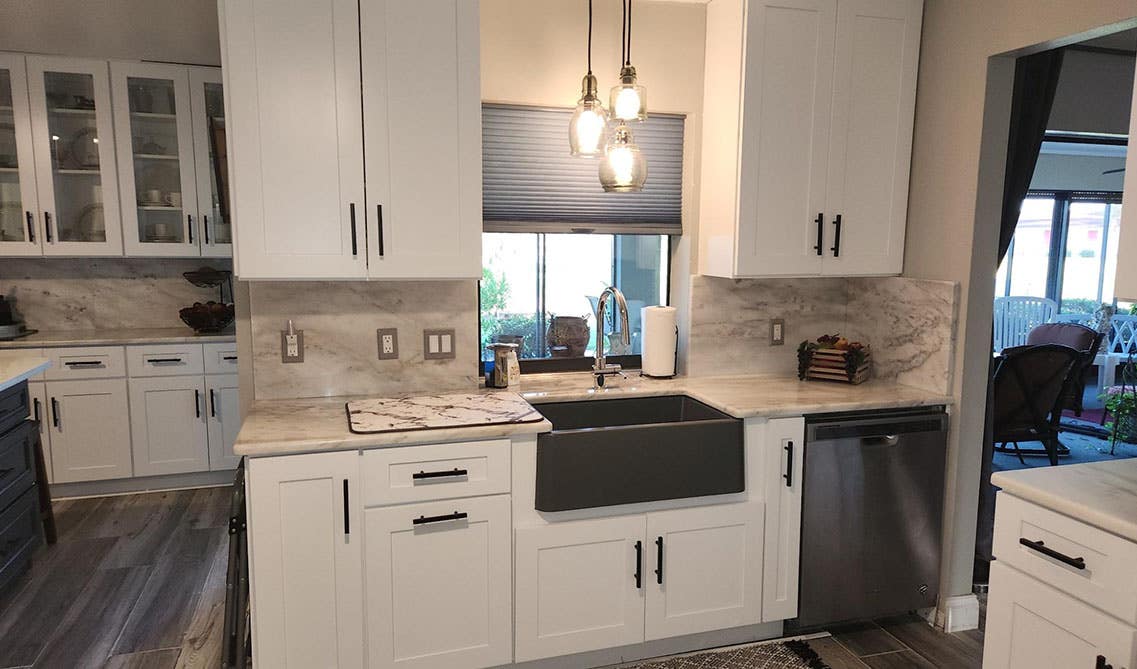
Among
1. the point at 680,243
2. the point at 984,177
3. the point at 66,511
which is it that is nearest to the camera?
the point at 984,177

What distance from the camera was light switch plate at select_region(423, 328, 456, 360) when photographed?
9.02 feet

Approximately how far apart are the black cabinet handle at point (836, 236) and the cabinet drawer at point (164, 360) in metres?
3.48

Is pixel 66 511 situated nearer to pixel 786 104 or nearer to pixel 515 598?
pixel 515 598

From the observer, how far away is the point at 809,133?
2.74 m

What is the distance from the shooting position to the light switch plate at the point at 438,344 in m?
2.75

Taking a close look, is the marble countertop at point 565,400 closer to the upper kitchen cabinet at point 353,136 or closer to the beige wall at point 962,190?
the beige wall at point 962,190

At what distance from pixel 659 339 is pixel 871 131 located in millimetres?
1179

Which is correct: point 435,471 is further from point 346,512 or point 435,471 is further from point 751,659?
point 751,659

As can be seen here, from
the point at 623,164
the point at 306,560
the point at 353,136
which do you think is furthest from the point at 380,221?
the point at 306,560

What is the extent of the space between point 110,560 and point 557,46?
3.09 metres

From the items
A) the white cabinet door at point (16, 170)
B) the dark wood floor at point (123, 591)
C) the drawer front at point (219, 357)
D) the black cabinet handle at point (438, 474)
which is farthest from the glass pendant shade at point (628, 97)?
the white cabinet door at point (16, 170)

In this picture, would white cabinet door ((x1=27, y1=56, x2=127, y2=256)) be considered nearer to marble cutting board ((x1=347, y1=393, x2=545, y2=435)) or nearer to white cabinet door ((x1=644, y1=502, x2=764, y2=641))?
marble cutting board ((x1=347, y1=393, x2=545, y2=435))

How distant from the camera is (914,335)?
289 centimetres

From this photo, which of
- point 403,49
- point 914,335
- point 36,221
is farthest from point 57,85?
point 914,335
